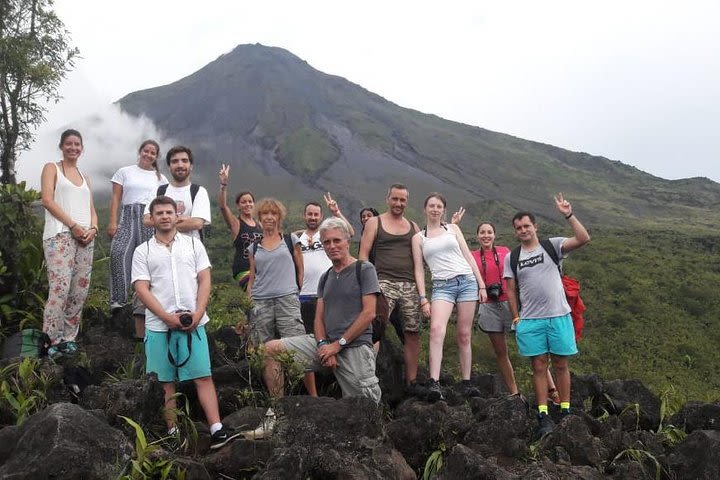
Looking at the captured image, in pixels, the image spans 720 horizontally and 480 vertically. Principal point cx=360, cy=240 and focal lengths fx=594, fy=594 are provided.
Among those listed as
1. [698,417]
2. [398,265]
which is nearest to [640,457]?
[698,417]

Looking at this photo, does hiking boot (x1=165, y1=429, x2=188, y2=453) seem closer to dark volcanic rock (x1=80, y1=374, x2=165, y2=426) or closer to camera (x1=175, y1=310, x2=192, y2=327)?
dark volcanic rock (x1=80, y1=374, x2=165, y2=426)

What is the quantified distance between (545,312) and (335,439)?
2.28m

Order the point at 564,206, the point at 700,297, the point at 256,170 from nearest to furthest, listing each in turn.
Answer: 1. the point at 564,206
2. the point at 700,297
3. the point at 256,170

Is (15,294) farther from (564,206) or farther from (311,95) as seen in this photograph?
(311,95)

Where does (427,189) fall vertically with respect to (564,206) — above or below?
above

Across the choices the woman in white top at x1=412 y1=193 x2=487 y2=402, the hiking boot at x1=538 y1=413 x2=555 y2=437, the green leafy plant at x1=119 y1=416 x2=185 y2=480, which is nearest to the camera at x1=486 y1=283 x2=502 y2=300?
the woman in white top at x1=412 y1=193 x2=487 y2=402

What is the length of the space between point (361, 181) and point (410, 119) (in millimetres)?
33764

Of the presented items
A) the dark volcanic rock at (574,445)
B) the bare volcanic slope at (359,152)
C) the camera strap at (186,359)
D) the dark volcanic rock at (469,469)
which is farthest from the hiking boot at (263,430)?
the bare volcanic slope at (359,152)

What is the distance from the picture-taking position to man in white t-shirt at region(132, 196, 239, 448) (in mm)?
4129

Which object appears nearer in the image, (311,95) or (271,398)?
(271,398)

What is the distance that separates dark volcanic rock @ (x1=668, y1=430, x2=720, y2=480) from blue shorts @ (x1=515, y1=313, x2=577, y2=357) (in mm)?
1075

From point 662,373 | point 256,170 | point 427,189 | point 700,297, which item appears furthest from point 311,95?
point 662,373

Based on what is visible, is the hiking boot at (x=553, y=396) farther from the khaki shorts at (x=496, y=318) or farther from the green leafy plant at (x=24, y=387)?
the green leafy plant at (x=24, y=387)

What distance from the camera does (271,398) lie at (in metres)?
4.39
